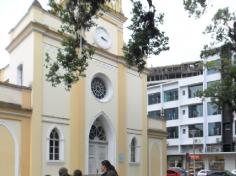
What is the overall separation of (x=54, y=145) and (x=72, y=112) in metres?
2.24

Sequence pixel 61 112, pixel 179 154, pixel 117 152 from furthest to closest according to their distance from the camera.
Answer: pixel 179 154, pixel 117 152, pixel 61 112

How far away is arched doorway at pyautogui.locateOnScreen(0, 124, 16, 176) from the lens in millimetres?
23828

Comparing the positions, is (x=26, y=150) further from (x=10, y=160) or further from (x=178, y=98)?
(x=178, y=98)

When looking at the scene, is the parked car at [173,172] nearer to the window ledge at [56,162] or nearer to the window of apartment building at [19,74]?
the window ledge at [56,162]

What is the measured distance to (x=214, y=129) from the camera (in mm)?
62438

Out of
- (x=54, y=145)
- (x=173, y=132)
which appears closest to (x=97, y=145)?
(x=54, y=145)

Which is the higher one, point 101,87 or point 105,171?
point 101,87

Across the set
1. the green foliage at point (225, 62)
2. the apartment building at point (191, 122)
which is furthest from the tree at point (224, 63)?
the apartment building at point (191, 122)

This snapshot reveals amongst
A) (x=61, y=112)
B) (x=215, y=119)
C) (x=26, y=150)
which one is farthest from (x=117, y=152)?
(x=215, y=119)

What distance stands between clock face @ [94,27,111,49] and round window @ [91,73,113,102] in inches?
70.8

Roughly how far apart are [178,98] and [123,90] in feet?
121

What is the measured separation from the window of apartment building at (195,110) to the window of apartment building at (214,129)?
85.6 inches

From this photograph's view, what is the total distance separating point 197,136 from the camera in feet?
212

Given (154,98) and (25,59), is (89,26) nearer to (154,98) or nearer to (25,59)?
(25,59)
